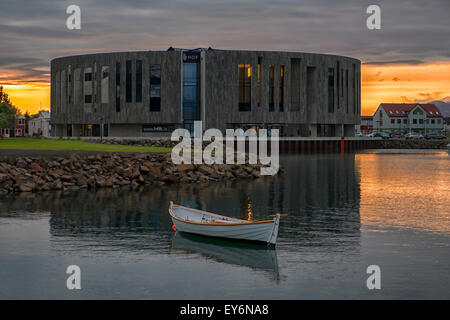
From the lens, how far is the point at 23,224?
32.6 m

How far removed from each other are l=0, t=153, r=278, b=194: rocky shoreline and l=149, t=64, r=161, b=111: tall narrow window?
6458 centimetres

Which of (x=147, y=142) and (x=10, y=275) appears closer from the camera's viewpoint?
(x=10, y=275)

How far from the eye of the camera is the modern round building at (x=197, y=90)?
411ft

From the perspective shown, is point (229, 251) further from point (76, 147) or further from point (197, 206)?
point (76, 147)

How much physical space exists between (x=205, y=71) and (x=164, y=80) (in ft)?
29.0

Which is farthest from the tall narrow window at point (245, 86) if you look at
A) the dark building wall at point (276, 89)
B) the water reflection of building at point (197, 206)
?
the water reflection of building at point (197, 206)

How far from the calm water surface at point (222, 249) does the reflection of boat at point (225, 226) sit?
0.51m

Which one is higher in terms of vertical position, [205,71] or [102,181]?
[205,71]

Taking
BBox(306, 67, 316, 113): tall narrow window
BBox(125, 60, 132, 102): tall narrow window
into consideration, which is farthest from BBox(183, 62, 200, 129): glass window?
BBox(306, 67, 316, 113): tall narrow window

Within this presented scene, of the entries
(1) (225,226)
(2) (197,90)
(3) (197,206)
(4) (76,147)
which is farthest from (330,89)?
(1) (225,226)

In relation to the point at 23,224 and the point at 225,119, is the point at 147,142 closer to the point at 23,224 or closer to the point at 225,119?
the point at 225,119

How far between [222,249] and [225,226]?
3.93ft

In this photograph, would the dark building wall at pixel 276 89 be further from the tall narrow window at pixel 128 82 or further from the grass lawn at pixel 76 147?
the grass lawn at pixel 76 147
